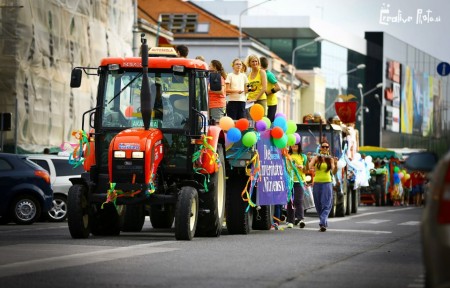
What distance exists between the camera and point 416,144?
183625 mm

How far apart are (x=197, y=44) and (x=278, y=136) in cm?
7421

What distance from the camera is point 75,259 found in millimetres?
15406

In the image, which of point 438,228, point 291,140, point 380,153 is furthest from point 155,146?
point 380,153

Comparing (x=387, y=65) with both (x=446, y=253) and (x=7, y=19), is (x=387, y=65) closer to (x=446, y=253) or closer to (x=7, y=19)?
(x=7, y=19)

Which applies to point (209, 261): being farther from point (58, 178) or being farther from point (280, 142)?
point (58, 178)

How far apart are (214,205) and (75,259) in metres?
5.40

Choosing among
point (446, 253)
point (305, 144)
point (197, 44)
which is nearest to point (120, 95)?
point (446, 253)

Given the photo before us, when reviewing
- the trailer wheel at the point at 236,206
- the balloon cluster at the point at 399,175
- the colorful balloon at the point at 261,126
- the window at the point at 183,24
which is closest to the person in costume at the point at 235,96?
the colorful balloon at the point at 261,126

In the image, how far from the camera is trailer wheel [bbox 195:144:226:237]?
20.5m

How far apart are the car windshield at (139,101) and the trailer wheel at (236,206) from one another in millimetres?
2391

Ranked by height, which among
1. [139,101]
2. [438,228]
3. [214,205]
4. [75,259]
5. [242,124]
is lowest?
[75,259]

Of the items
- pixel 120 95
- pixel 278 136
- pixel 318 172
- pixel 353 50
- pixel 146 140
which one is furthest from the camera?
pixel 353 50

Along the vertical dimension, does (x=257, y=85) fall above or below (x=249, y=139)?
above

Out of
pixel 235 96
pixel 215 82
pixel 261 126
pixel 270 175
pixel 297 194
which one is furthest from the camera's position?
pixel 297 194
